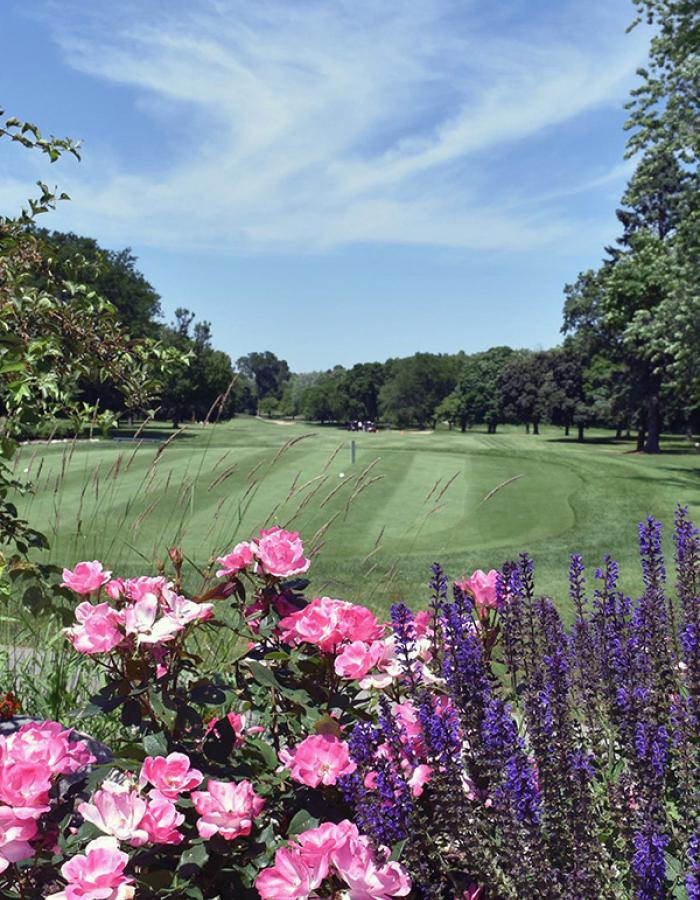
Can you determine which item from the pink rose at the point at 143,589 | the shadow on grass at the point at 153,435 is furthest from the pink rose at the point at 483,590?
the shadow on grass at the point at 153,435

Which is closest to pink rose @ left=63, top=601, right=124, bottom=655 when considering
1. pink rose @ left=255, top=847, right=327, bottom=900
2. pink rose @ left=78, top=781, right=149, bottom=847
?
pink rose @ left=78, top=781, right=149, bottom=847

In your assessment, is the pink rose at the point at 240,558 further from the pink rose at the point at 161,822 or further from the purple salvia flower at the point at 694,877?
the purple salvia flower at the point at 694,877

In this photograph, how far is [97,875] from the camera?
1709 millimetres

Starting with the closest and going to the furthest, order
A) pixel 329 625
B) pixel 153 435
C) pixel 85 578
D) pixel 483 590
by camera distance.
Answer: pixel 329 625 < pixel 85 578 < pixel 483 590 < pixel 153 435

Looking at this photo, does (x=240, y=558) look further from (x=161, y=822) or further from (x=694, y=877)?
(x=694, y=877)

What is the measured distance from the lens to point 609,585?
10.7ft

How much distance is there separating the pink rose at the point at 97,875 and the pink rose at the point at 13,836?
12 centimetres

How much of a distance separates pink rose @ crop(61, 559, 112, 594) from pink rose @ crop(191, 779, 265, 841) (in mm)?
818

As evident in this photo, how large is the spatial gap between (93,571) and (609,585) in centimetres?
210

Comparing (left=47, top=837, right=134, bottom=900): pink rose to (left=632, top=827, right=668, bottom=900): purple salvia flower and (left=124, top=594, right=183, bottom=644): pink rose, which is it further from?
(left=632, top=827, right=668, bottom=900): purple salvia flower

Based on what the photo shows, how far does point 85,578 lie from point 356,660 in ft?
3.17

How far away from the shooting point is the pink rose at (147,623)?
84.1 inches

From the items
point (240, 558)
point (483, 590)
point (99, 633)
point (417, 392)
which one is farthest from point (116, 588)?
point (417, 392)

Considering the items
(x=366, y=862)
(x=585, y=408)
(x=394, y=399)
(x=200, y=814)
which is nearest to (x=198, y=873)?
(x=200, y=814)
